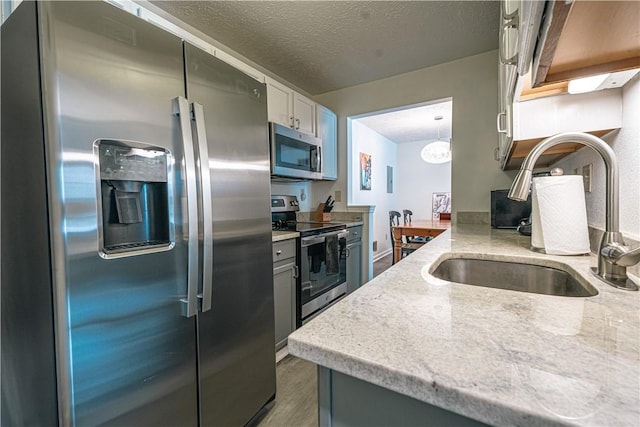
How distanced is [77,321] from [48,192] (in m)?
0.37

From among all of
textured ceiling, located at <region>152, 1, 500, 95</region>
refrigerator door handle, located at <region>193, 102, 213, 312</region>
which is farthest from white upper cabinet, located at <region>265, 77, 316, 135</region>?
refrigerator door handle, located at <region>193, 102, 213, 312</region>

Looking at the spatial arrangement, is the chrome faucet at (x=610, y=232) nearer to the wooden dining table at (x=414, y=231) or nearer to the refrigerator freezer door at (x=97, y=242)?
the refrigerator freezer door at (x=97, y=242)

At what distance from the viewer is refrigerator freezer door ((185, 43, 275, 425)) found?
1199 mm

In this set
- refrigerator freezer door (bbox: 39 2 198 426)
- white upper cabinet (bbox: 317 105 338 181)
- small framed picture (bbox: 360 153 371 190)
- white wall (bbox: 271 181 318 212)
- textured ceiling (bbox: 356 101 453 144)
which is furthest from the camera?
small framed picture (bbox: 360 153 371 190)

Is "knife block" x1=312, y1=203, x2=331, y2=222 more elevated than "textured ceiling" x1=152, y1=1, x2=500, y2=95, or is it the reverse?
"textured ceiling" x1=152, y1=1, x2=500, y2=95

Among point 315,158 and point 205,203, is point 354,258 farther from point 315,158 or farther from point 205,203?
point 205,203

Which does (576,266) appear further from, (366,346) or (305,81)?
(305,81)

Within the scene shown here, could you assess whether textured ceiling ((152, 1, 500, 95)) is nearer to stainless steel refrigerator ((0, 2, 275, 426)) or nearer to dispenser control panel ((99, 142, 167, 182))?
stainless steel refrigerator ((0, 2, 275, 426))

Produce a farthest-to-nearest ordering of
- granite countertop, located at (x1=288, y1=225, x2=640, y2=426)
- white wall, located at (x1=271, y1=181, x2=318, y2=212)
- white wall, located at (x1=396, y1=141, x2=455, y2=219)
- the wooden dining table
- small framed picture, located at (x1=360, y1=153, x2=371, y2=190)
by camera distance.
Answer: white wall, located at (x1=396, y1=141, x2=455, y2=219), small framed picture, located at (x1=360, y1=153, x2=371, y2=190), the wooden dining table, white wall, located at (x1=271, y1=181, x2=318, y2=212), granite countertop, located at (x1=288, y1=225, x2=640, y2=426)

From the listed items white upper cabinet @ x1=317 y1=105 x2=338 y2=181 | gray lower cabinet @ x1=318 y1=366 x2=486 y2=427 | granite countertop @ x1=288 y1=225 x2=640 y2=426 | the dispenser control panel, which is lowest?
gray lower cabinet @ x1=318 y1=366 x2=486 y2=427

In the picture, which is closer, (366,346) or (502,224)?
(366,346)

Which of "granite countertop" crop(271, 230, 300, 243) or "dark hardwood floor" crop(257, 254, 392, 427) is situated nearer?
"dark hardwood floor" crop(257, 254, 392, 427)

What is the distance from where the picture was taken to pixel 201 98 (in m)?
1.17

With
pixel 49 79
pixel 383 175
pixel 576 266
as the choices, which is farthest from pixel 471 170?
pixel 383 175
